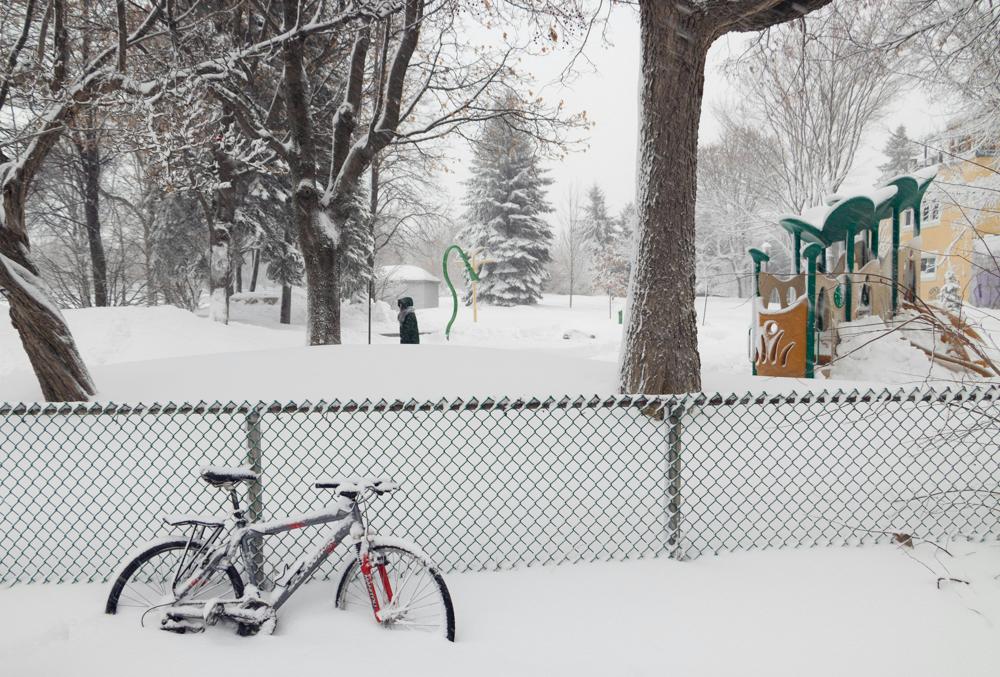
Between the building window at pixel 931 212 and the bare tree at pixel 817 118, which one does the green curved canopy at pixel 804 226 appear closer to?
the bare tree at pixel 817 118

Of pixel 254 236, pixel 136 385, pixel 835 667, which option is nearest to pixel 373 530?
pixel 835 667

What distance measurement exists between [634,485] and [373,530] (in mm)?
1613

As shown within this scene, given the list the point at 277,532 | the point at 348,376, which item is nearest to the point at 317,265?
the point at 348,376

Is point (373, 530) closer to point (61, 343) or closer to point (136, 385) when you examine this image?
point (136, 385)

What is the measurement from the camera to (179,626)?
2502mm

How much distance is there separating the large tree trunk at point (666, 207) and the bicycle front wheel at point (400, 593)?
2.97 metres

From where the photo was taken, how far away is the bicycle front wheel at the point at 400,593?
Result: 2.50 m

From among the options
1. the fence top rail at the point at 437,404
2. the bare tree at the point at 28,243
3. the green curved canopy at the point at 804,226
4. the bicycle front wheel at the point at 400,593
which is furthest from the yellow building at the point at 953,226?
the bare tree at the point at 28,243

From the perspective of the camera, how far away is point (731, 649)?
2.46m

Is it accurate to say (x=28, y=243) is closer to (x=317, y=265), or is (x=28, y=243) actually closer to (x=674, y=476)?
(x=317, y=265)

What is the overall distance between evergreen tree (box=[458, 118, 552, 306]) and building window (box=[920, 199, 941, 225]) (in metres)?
19.5

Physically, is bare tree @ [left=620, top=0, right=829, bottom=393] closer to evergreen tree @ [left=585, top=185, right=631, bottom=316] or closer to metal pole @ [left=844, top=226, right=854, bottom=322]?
metal pole @ [left=844, top=226, right=854, bottom=322]

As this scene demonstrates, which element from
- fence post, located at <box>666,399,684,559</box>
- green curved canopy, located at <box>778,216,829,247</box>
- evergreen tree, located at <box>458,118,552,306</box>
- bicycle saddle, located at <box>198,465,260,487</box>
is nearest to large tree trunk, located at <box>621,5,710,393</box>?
fence post, located at <box>666,399,684,559</box>

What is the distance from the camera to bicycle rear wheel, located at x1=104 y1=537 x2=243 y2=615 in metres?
2.57
